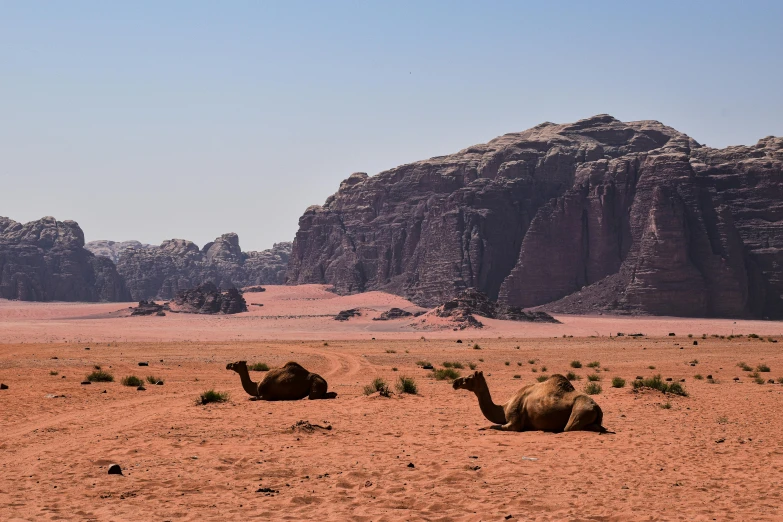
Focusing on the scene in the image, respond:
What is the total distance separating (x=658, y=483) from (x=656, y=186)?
108m

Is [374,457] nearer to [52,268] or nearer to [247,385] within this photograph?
[247,385]

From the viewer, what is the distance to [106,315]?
131 meters

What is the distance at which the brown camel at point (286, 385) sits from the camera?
2045 cm

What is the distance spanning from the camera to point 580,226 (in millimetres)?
125438

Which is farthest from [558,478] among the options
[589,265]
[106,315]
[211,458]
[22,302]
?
[22,302]

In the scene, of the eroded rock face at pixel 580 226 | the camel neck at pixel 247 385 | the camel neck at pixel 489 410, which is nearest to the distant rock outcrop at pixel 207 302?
the eroded rock face at pixel 580 226

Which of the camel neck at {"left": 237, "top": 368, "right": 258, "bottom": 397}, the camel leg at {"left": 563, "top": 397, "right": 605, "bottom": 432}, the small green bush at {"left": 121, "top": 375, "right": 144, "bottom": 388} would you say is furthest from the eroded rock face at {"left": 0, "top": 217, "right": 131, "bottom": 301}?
the camel leg at {"left": 563, "top": 397, "right": 605, "bottom": 432}

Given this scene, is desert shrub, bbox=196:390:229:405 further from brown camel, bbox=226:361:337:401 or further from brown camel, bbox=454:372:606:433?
brown camel, bbox=454:372:606:433

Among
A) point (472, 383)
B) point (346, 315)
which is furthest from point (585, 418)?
point (346, 315)

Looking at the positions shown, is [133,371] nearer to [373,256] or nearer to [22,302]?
[373,256]

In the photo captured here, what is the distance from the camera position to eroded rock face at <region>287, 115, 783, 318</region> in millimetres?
109188

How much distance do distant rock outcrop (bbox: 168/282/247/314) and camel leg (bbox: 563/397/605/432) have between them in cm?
11485

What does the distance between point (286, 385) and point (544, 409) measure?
7.76m

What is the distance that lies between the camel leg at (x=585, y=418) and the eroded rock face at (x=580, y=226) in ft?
314
